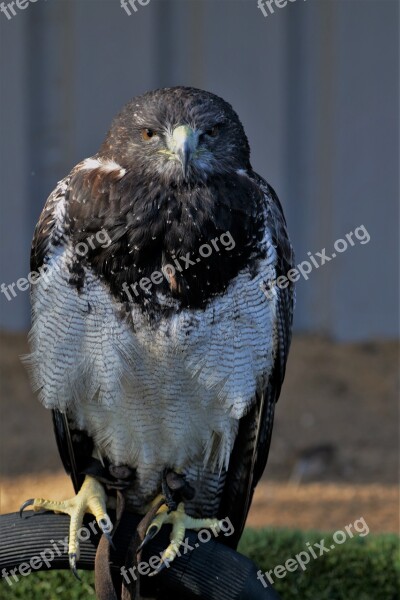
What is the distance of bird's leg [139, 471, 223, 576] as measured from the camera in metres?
3.41

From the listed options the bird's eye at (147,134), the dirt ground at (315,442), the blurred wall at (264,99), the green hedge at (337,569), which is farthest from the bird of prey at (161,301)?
the blurred wall at (264,99)

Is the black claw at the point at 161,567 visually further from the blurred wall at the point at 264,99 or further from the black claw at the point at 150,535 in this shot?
the blurred wall at the point at 264,99

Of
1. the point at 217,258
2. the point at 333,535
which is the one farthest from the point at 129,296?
the point at 333,535

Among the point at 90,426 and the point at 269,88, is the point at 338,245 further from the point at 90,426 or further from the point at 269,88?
the point at 90,426

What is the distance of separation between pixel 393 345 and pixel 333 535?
11.2 ft

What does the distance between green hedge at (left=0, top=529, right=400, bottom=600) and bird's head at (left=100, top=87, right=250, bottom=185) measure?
1.54 m

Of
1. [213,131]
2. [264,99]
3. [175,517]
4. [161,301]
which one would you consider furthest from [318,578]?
[264,99]

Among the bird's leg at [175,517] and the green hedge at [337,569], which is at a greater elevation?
the bird's leg at [175,517]

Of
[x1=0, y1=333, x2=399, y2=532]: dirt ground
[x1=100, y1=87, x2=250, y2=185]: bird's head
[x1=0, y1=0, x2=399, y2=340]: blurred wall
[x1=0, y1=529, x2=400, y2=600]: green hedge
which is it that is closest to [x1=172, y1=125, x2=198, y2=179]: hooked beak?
[x1=100, y1=87, x2=250, y2=185]: bird's head

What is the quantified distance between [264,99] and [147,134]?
417cm

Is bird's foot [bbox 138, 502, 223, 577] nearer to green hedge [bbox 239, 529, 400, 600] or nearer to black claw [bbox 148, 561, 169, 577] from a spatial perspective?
black claw [bbox 148, 561, 169, 577]

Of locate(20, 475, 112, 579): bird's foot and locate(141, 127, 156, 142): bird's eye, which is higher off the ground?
locate(141, 127, 156, 142): bird's eye

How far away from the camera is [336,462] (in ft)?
21.1

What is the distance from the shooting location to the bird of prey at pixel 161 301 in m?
3.30
